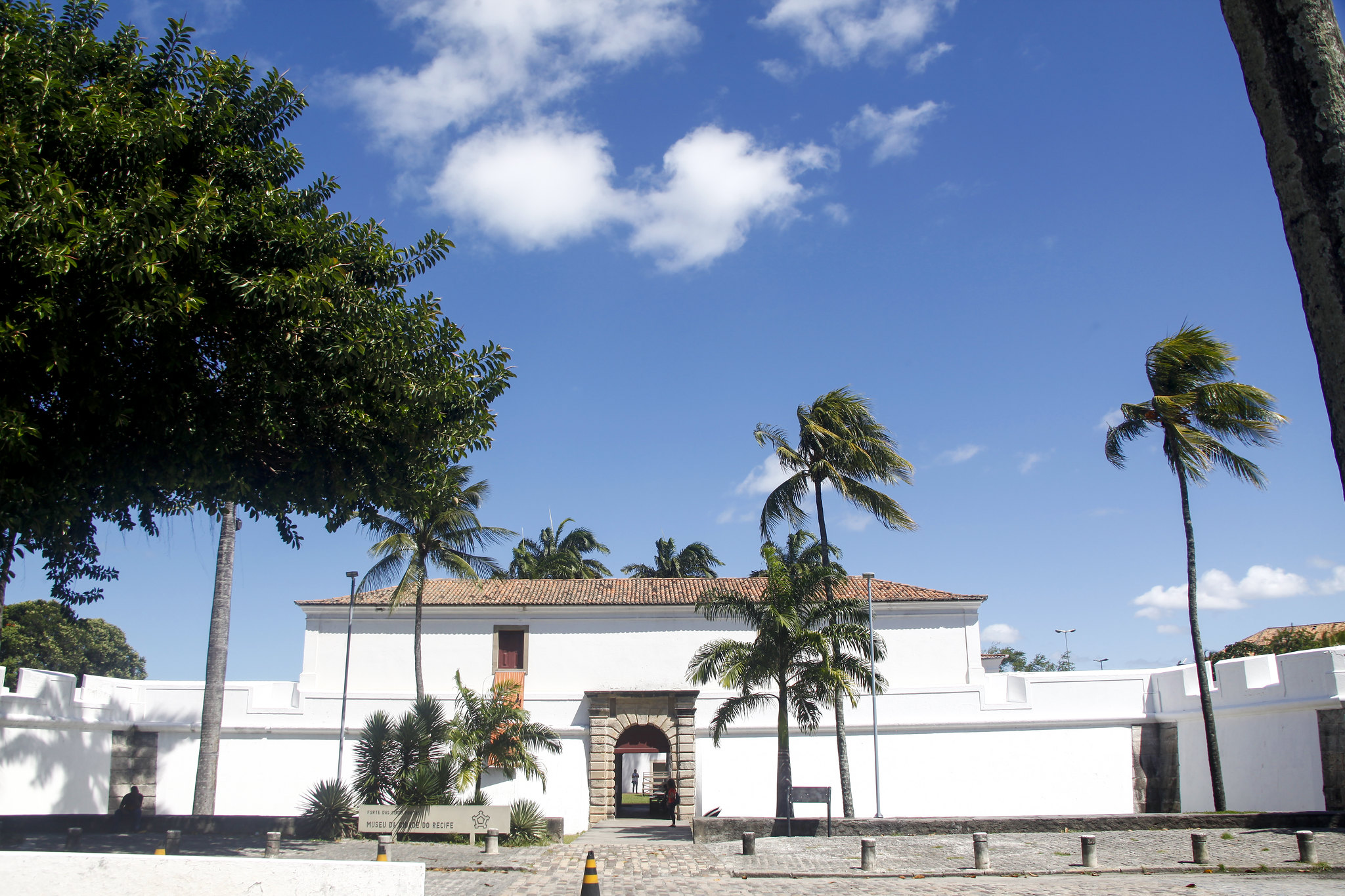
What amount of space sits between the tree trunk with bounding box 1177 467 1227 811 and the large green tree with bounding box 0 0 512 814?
1706 cm

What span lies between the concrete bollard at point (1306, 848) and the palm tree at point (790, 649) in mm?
7991

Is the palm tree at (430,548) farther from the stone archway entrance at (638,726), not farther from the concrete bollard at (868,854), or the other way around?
the concrete bollard at (868,854)

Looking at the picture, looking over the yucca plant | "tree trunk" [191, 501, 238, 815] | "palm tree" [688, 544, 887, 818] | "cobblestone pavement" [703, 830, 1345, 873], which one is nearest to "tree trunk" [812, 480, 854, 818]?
"palm tree" [688, 544, 887, 818]

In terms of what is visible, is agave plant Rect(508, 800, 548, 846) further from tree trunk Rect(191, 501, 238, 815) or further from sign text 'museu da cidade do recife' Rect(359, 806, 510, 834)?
tree trunk Rect(191, 501, 238, 815)

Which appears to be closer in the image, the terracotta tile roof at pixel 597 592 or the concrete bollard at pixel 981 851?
the concrete bollard at pixel 981 851

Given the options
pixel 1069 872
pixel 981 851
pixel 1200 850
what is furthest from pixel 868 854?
pixel 1200 850

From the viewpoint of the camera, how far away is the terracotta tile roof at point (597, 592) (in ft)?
100

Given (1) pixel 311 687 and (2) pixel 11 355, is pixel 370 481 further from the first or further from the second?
(1) pixel 311 687

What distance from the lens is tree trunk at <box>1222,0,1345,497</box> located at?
312cm

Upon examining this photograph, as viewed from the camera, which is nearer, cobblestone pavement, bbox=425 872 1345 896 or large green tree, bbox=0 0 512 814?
large green tree, bbox=0 0 512 814

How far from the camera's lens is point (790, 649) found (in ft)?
65.6

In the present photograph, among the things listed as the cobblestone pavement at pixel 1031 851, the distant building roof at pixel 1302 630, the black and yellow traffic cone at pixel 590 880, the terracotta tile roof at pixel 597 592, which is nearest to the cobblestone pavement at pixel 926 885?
the cobblestone pavement at pixel 1031 851

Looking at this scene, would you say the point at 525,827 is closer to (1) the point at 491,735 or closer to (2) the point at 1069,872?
(1) the point at 491,735

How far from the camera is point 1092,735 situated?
81.7 ft
